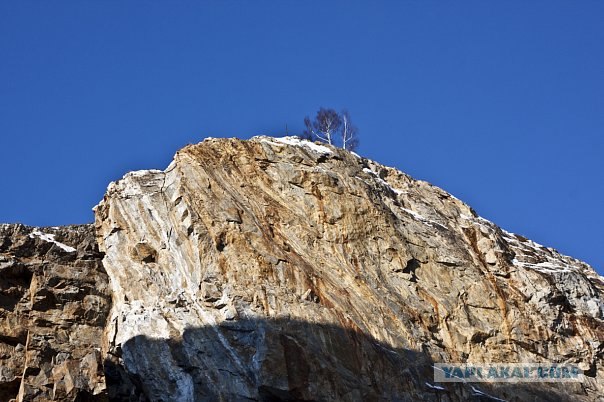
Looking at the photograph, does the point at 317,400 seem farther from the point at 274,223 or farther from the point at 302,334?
the point at 274,223

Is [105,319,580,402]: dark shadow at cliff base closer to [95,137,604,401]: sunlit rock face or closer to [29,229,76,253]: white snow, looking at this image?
[95,137,604,401]: sunlit rock face

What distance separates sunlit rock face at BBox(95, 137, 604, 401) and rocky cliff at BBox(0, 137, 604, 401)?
7cm

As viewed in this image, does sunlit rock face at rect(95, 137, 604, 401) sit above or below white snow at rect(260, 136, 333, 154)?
below

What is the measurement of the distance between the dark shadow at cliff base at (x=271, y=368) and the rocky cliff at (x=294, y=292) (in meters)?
0.06

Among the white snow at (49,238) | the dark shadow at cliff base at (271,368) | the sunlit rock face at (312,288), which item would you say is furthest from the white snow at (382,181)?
the white snow at (49,238)

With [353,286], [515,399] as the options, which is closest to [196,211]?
[353,286]

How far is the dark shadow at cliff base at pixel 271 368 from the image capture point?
4269 cm

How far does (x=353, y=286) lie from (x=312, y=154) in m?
8.24

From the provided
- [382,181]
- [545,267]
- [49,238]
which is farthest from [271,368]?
[545,267]

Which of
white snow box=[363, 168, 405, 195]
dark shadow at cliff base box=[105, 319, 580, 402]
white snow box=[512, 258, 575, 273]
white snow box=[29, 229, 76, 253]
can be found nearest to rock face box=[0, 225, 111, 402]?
white snow box=[29, 229, 76, 253]

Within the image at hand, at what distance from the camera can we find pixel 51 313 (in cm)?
4853

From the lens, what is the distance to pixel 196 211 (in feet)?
161

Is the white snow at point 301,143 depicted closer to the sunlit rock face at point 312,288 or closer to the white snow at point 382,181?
the sunlit rock face at point 312,288

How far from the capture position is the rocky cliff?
43938mm
